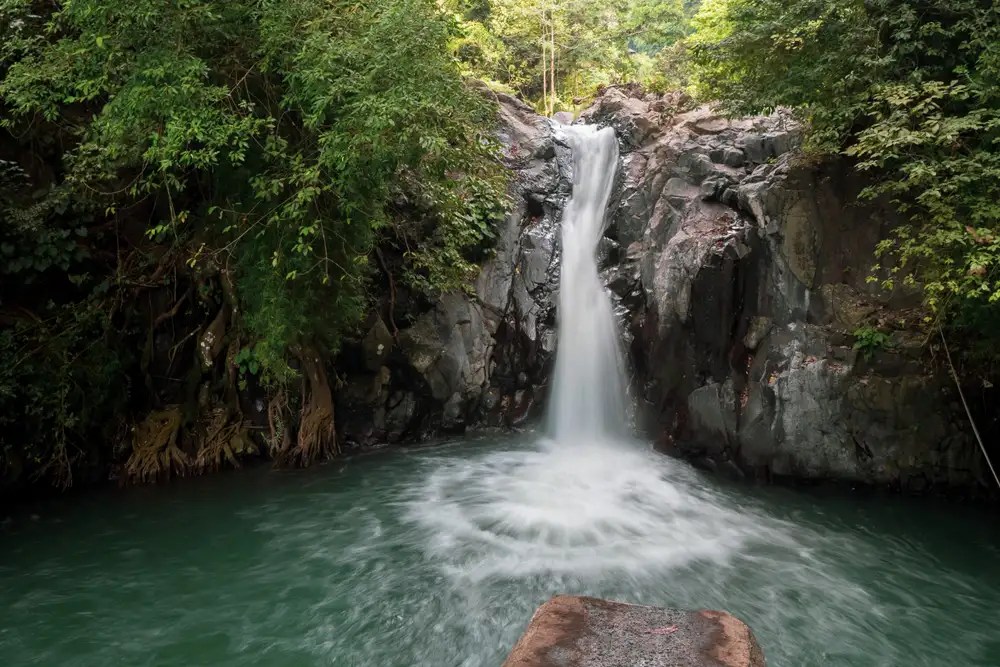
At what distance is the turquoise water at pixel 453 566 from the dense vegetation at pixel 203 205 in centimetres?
116

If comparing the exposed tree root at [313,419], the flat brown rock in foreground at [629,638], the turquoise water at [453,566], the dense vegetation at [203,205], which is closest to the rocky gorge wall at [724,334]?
the exposed tree root at [313,419]

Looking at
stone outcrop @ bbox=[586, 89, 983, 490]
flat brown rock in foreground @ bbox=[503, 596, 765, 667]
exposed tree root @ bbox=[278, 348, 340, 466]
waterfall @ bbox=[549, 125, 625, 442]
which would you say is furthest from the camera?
waterfall @ bbox=[549, 125, 625, 442]

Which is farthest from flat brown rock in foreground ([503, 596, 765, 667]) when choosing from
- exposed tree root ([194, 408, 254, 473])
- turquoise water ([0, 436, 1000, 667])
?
exposed tree root ([194, 408, 254, 473])

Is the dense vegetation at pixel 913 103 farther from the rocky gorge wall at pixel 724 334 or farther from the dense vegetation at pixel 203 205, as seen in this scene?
the dense vegetation at pixel 203 205

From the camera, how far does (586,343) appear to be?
35.4 feet

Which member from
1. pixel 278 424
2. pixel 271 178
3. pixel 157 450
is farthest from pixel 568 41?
pixel 157 450

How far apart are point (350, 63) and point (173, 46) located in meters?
1.65

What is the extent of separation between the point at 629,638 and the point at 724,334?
6.62 meters

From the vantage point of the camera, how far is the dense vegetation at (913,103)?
6469 millimetres

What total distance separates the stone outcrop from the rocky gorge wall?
20mm

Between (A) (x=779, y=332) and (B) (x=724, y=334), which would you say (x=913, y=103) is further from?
(B) (x=724, y=334)

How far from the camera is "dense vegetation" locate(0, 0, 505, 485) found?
19.5ft

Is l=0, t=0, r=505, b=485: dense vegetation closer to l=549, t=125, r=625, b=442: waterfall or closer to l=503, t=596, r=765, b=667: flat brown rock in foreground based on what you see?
l=549, t=125, r=625, b=442: waterfall

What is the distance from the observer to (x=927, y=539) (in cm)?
688
